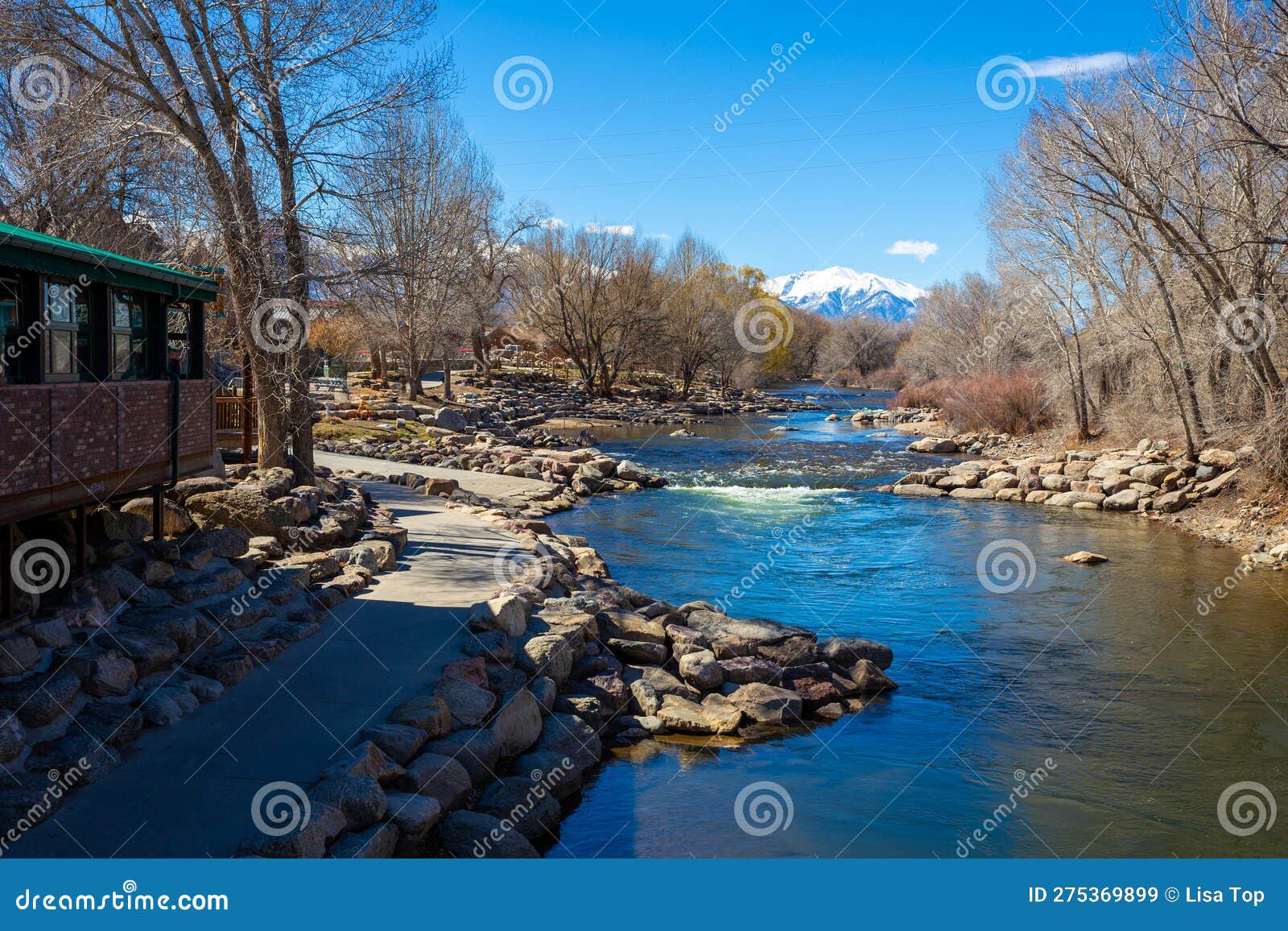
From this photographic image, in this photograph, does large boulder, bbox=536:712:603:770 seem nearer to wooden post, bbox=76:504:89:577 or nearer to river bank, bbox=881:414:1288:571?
wooden post, bbox=76:504:89:577

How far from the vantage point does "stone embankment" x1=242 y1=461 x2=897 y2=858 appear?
707cm

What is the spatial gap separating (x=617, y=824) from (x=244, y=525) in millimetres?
7177

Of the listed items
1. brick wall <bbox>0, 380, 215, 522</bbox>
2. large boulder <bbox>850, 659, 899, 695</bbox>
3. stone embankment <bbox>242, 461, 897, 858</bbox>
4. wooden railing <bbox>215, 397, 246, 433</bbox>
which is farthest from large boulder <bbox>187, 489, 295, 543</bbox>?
wooden railing <bbox>215, 397, 246, 433</bbox>

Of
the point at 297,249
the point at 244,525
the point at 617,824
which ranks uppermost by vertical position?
the point at 297,249

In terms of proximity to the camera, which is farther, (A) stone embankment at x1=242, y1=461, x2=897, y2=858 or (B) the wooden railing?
(B) the wooden railing

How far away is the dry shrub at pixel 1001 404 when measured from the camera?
3941cm

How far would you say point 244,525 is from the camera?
12.9 meters

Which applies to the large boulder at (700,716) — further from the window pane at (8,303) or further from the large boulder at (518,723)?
the window pane at (8,303)

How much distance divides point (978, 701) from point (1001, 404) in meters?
31.2

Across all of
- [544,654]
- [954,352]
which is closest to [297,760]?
[544,654]

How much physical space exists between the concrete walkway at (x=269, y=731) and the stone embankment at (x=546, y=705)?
0.99 ft

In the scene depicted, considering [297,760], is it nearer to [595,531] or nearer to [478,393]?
[595,531]

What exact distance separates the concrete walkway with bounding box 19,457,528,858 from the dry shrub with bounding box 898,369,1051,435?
31.6 meters

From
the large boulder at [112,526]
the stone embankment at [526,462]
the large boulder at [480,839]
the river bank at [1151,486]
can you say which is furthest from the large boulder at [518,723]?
the stone embankment at [526,462]
